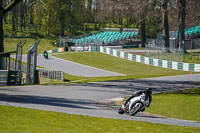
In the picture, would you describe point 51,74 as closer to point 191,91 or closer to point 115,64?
point 191,91

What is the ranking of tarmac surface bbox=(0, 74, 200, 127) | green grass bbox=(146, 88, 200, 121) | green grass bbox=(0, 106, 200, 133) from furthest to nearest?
1. green grass bbox=(146, 88, 200, 121)
2. tarmac surface bbox=(0, 74, 200, 127)
3. green grass bbox=(0, 106, 200, 133)

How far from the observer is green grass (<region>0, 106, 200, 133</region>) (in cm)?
1108

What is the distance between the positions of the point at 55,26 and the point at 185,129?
239ft

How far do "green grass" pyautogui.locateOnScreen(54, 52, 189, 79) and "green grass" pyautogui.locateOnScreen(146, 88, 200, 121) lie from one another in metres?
16.0

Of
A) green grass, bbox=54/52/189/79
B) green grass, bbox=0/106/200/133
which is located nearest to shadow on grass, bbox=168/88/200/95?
green grass, bbox=0/106/200/133

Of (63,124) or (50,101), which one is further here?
(50,101)

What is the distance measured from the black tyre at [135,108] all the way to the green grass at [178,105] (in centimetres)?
316

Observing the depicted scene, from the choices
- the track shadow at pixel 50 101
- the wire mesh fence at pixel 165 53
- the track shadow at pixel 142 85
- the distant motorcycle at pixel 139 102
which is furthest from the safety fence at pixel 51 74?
the distant motorcycle at pixel 139 102

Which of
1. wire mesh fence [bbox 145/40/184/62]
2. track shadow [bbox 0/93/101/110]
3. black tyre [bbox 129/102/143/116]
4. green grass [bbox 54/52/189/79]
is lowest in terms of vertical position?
green grass [bbox 54/52/189/79]

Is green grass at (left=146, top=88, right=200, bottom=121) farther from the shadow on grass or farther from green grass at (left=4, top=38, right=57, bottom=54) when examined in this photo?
green grass at (left=4, top=38, right=57, bottom=54)

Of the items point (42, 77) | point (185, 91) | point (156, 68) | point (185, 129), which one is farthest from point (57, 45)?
point (185, 129)

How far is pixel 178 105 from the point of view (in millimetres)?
20656

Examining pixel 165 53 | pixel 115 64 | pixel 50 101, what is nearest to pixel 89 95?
pixel 50 101

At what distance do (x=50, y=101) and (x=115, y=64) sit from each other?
103 ft
